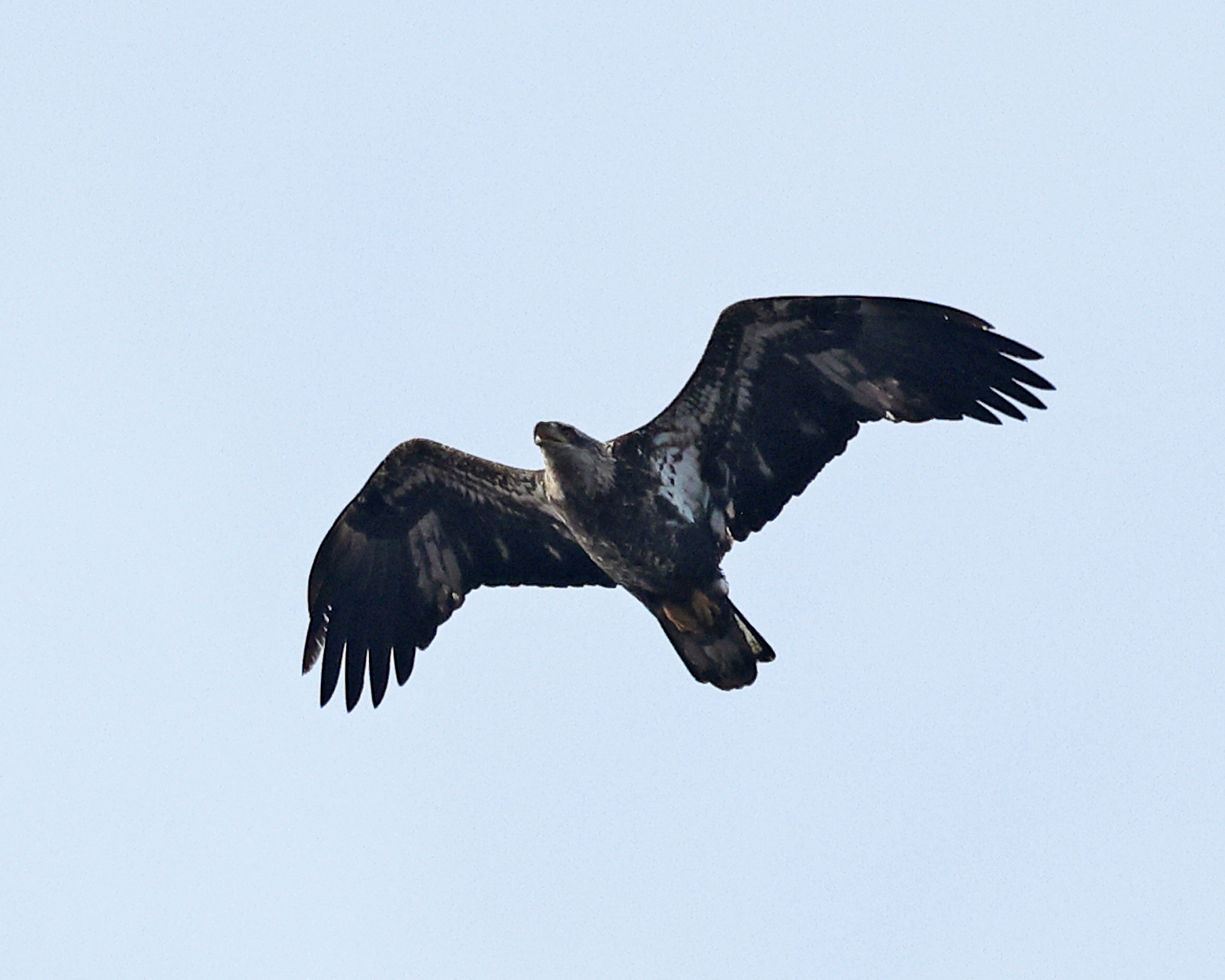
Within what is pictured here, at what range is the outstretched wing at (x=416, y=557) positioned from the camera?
18297 mm

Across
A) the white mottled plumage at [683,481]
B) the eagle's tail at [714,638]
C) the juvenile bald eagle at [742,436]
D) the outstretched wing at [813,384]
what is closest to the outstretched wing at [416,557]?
the juvenile bald eagle at [742,436]

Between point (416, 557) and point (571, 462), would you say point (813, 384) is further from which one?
point (416, 557)

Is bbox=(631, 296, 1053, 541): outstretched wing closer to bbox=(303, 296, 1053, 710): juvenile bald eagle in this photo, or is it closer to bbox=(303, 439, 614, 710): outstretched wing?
bbox=(303, 296, 1053, 710): juvenile bald eagle

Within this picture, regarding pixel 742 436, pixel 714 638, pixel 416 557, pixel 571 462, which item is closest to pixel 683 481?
pixel 742 436

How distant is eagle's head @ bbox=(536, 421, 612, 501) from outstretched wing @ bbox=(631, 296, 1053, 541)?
45 cm

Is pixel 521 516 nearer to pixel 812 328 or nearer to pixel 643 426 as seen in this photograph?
pixel 643 426

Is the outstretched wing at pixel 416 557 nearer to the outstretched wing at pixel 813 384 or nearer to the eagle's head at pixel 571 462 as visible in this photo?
the eagle's head at pixel 571 462

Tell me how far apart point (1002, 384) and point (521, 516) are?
440 centimetres

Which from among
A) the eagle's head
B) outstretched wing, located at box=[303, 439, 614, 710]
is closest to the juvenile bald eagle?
Result: the eagle's head

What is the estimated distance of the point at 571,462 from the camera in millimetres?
16703

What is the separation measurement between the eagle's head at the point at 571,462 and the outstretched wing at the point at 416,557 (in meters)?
1.35

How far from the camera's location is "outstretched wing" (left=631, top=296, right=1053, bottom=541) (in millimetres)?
16703

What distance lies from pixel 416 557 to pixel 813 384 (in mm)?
4087

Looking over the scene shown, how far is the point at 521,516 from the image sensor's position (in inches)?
723
